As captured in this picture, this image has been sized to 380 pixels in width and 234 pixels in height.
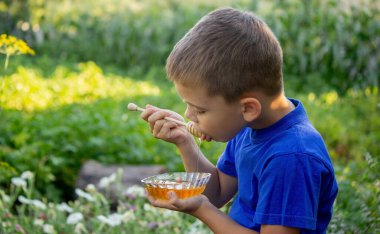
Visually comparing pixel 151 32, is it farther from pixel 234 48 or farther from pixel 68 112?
pixel 234 48

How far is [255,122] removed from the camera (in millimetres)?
2242

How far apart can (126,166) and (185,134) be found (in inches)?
86.2

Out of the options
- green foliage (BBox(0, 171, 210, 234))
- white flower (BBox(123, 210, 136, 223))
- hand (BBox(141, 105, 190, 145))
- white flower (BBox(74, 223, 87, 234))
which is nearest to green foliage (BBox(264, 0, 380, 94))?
green foliage (BBox(0, 171, 210, 234))

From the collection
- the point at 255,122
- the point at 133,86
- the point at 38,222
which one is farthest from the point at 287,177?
the point at 133,86

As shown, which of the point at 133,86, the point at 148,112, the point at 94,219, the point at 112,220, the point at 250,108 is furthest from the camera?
the point at 133,86

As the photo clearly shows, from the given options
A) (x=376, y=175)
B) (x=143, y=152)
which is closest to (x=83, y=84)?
(x=143, y=152)

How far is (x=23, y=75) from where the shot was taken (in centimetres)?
642

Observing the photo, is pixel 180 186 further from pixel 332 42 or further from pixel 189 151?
pixel 332 42

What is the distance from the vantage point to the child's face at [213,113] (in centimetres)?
Result: 217

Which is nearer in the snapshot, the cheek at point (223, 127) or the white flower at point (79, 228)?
the cheek at point (223, 127)

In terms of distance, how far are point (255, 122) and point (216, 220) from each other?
13.1 inches

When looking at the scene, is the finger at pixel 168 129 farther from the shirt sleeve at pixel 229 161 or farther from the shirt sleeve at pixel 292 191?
the shirt sleeve at pixel 292 191

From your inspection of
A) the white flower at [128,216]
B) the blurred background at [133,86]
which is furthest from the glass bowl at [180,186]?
the white flower at [128,216]

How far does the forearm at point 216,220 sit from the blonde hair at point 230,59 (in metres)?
0.35
